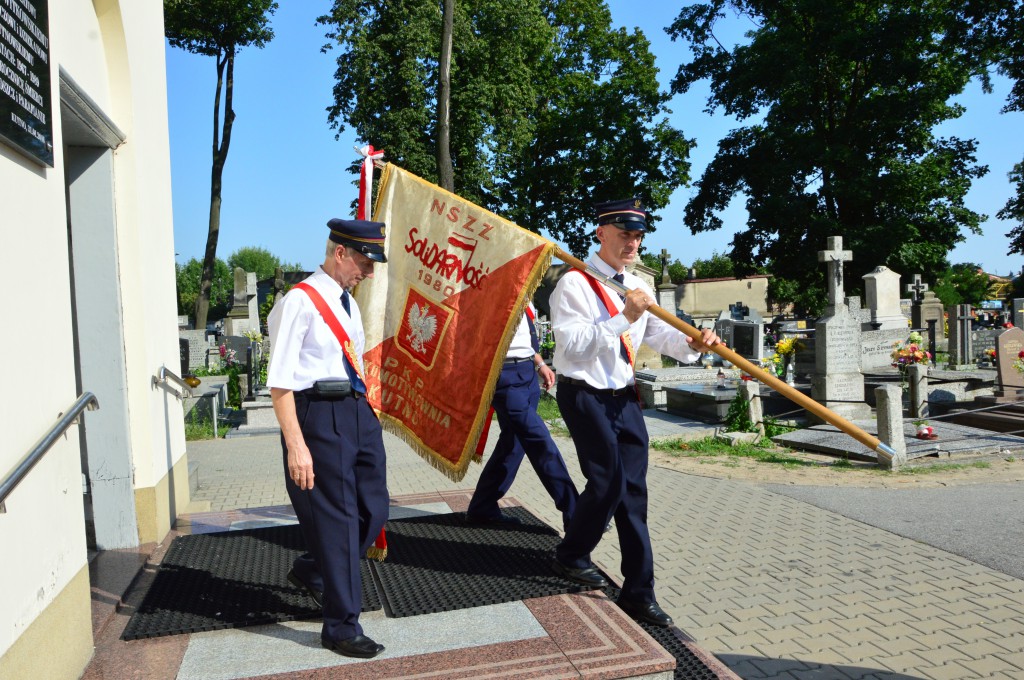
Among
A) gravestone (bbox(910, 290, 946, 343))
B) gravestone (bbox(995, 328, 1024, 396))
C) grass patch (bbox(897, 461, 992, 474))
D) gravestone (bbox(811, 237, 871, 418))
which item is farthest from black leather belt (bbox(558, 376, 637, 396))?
gravestone (bbox(910, 290, 946, 343))

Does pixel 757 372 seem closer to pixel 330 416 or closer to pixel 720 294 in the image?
pixel 330 416

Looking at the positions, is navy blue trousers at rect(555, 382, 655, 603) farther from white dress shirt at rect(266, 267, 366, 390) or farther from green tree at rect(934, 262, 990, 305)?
green tree at rect(934, 262, 990, 305)

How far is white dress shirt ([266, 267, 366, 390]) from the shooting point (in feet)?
11.6

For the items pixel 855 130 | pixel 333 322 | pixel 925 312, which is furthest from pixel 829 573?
pixel 855 130

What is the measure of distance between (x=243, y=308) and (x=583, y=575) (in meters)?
26.6

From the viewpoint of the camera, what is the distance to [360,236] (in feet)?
12.0

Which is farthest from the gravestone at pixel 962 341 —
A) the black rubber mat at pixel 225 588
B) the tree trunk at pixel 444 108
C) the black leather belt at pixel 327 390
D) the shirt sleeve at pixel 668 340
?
the black leather belt at pixel 327 390

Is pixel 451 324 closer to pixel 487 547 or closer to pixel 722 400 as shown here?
pixel 487 547

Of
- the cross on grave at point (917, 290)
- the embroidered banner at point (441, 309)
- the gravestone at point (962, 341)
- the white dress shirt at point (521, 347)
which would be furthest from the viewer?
the cross on grave at point (917, 290)

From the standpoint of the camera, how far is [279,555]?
5152 millimetres

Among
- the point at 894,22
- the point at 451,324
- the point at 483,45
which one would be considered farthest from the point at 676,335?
the point at 894,22

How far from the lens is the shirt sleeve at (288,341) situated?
3.52 meters

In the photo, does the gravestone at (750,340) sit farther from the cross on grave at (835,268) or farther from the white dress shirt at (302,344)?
the white dress shirt at (302,344)

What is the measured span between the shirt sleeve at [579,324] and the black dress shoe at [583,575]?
3.76ft
